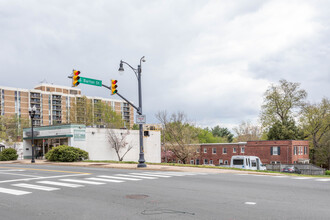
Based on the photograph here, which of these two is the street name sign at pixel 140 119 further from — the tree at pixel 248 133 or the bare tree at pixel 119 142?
the tree at pixel 248 133

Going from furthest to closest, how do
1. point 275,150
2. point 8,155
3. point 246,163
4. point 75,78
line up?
point 275,150 → point 8,155 → point 246,163 → point 75,78

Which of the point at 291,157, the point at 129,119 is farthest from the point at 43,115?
the point at 291,157

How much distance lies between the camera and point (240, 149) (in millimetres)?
59406

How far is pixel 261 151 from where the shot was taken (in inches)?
2251

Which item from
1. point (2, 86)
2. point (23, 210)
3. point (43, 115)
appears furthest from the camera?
point (43, 115)

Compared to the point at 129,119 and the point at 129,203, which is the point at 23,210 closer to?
the point at 129,203

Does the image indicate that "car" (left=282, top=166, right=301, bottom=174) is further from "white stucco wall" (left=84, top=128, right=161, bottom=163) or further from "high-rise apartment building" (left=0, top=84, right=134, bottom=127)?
"high-rise apartment building" (left=0, top=84, right=134, bottom=127)

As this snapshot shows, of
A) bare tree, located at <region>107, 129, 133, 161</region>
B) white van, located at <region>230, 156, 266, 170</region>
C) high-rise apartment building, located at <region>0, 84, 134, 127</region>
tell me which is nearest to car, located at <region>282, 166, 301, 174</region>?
white van, located at <region>230, 156, 266, 170</region>

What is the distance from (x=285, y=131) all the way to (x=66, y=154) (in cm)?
4303

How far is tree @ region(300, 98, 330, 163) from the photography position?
2504 inches

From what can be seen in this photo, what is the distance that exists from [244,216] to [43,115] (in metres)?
129

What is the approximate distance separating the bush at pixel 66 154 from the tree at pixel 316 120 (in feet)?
154

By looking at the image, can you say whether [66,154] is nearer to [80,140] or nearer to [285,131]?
[80,140]

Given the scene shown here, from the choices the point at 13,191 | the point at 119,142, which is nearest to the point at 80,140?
the point at 119,142
